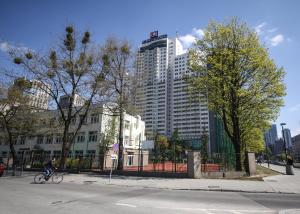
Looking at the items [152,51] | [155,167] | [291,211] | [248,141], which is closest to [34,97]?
[155,167]

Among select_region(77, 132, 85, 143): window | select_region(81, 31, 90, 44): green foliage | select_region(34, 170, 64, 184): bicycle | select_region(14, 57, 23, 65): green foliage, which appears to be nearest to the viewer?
select_region(34, 170, 64, 184): bicycle

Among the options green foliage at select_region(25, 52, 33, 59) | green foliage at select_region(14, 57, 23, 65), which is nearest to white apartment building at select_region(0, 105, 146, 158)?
green foliage at select_region(14, 57, 23, 65)

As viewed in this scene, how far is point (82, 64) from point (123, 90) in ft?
18.9

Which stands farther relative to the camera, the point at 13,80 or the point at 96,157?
the point at 96,157

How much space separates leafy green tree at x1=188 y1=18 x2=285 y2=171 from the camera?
2319 centimetres

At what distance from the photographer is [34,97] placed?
A: 32406 millimetres

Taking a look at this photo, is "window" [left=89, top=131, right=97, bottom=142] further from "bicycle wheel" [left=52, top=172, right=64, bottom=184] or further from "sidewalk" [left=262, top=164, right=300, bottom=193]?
"sidewalk" [left=262, top=164, right=300, bottom=193]

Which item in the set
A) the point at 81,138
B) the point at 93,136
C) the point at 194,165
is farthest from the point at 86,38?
the point at 81,138

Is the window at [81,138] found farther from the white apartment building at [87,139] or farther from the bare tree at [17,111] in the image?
the bare tree at [17,111]

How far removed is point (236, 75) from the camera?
23.8 meters

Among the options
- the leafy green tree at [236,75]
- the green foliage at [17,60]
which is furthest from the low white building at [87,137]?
the leafy green tree at [236,75]

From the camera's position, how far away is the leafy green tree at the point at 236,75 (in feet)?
76.1

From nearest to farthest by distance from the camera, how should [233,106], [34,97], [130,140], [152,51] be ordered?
[233,106], [34,97], [130,140], [152,51]

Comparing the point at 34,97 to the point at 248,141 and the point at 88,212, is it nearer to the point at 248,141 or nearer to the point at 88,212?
the point at 88,212
